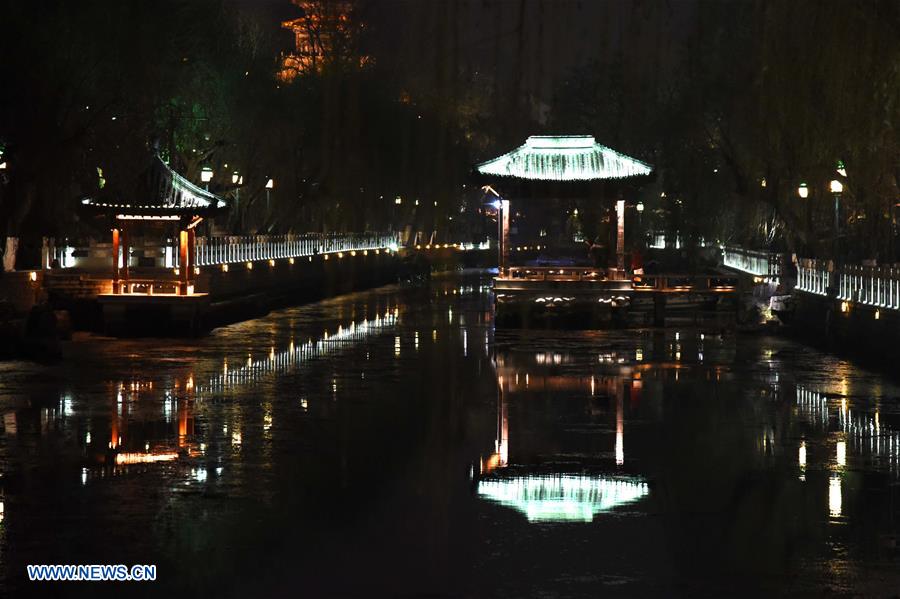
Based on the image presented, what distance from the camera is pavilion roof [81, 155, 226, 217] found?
34281 mm

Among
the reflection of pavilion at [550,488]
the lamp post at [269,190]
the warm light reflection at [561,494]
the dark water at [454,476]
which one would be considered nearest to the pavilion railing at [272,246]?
the lamp post at [269,190]

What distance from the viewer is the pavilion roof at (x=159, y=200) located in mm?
34281

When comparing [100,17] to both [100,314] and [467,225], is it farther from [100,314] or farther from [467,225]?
[467,225]

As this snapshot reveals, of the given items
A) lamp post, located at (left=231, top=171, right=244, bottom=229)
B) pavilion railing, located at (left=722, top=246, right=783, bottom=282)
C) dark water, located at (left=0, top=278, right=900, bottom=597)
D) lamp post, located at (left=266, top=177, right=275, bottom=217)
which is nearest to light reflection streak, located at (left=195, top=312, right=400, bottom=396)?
dark water, located at (left=0, top=278, right=900, bottom=597)

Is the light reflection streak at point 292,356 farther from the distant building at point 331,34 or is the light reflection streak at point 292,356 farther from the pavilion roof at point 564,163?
the distant building at point 331,34

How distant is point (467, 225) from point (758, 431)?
393 ft

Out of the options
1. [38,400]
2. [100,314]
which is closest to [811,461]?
[38,400]

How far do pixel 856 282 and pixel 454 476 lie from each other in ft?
62.9

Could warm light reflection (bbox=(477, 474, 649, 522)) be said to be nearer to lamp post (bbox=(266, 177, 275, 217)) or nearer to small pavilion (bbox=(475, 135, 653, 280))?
small pavilion (bbox=(475, 135, 653, 280))

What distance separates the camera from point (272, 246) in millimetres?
56875

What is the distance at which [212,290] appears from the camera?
145 ft

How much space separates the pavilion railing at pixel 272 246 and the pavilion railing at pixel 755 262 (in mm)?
17317

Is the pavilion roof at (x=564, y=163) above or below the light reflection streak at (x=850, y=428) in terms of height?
above

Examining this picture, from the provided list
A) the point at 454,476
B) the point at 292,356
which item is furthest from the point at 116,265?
the point at 454,476
